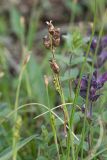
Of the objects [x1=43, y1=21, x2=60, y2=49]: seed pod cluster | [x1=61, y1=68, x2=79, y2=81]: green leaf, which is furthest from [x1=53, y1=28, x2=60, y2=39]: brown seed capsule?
[x1=61, y1=68, x2=79, y2=81]: green leaf

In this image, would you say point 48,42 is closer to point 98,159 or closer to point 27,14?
point 98,159

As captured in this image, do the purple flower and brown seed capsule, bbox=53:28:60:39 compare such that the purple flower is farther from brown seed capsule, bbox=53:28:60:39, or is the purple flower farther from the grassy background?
brown seed capsule, bbox=53:28:60:39

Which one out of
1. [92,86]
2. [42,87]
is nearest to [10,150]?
[92,86]

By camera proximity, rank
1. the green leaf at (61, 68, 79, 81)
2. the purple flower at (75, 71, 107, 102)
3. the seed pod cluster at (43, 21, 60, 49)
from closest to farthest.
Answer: the seed pod cluster at (43, 21, 60, 49) → the purple flower at (75, 71, 107, 102) → the green leaf at (61, 68, 79, 81)

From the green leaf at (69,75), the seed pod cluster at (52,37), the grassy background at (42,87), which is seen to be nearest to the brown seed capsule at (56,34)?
the seed pod cluster at (52,37)

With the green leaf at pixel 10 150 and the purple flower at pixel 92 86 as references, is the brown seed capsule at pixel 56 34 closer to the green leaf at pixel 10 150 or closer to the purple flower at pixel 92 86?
the purple flower at pixel 92 86

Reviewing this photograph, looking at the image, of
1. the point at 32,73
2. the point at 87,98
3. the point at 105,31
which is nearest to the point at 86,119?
the point at 87,98

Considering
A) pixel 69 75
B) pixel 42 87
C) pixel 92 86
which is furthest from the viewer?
pixel 42 87

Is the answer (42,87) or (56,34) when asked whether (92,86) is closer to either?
(56,34)
